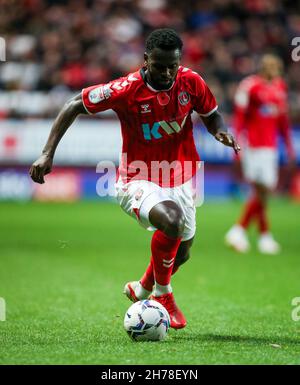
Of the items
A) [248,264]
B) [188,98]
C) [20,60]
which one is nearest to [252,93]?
[248,264]

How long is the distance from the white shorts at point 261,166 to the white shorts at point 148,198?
530 centimetres

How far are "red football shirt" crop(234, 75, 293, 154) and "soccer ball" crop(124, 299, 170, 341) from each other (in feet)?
19.7

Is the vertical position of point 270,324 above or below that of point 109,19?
below

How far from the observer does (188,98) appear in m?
5.89

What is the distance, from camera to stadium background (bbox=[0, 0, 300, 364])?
18.1 ft

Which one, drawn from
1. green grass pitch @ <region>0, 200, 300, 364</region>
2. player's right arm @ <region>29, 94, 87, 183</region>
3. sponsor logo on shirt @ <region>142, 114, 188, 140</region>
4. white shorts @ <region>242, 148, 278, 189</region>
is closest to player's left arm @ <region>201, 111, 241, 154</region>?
sponsor logo on shirt @ <region>142, 114, 188, 140</region>

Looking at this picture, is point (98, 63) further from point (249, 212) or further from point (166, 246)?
point (166, 246)

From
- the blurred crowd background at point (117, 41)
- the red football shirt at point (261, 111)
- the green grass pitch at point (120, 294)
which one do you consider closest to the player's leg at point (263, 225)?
the green grass pitch at point (120, 294)

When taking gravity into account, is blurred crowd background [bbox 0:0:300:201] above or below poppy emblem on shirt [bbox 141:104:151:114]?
above

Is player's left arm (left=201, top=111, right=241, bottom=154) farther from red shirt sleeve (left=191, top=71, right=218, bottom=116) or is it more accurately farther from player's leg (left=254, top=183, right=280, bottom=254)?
player's leg (left=254, top=183, right=280, bottom=254)

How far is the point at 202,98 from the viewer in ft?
19.5

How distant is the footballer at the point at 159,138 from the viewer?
5523 mm
